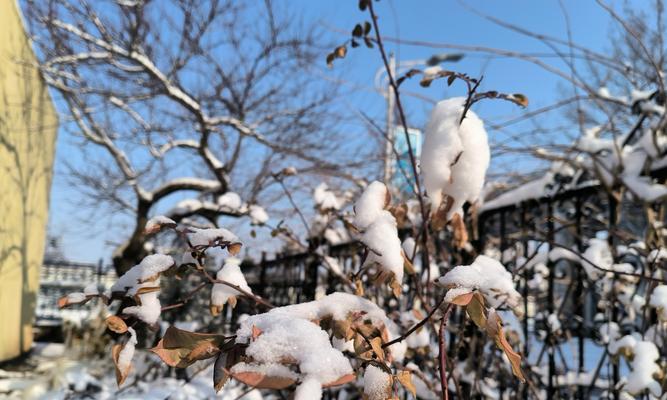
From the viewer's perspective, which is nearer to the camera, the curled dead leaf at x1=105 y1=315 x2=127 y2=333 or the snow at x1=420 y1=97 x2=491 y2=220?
the curled dead leaf at x1=105 y1=315 x2=127 y2=333

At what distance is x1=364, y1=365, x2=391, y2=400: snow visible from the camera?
0.65m

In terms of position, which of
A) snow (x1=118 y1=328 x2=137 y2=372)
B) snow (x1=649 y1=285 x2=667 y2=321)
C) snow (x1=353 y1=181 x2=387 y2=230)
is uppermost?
snow (x1=353 y1=181 x2=387 y2=230)

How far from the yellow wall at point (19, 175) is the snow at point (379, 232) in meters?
6.67

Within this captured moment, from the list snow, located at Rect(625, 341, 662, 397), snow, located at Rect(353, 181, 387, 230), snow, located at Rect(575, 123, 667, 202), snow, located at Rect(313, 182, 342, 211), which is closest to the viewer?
snow, located at Rect(353, 181, 387, 230)

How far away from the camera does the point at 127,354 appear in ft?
2.61

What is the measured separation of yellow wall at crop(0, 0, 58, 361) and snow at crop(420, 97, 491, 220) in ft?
22.0

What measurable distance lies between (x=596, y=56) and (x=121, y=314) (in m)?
1.45

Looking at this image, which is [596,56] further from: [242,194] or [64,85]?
[242,194]

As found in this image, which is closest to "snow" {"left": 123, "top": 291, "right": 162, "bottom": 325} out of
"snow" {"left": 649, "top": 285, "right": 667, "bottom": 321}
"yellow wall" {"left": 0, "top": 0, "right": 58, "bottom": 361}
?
"snow" {"left": 649, "top": 285, "right": 667, "bottom": 321}

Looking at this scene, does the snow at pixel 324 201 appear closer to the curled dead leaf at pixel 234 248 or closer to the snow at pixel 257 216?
the snow at pixel 257 216

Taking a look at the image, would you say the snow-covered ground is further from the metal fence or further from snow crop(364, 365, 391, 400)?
snow crop(364, 365, 391, 400)

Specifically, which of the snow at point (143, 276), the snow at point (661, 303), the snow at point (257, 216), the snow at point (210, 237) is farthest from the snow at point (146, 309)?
the snow at point (257, 216)

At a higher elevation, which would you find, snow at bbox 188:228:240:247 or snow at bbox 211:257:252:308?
snow at bbox 188:228:240:247

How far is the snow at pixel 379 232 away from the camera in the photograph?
839 mm
